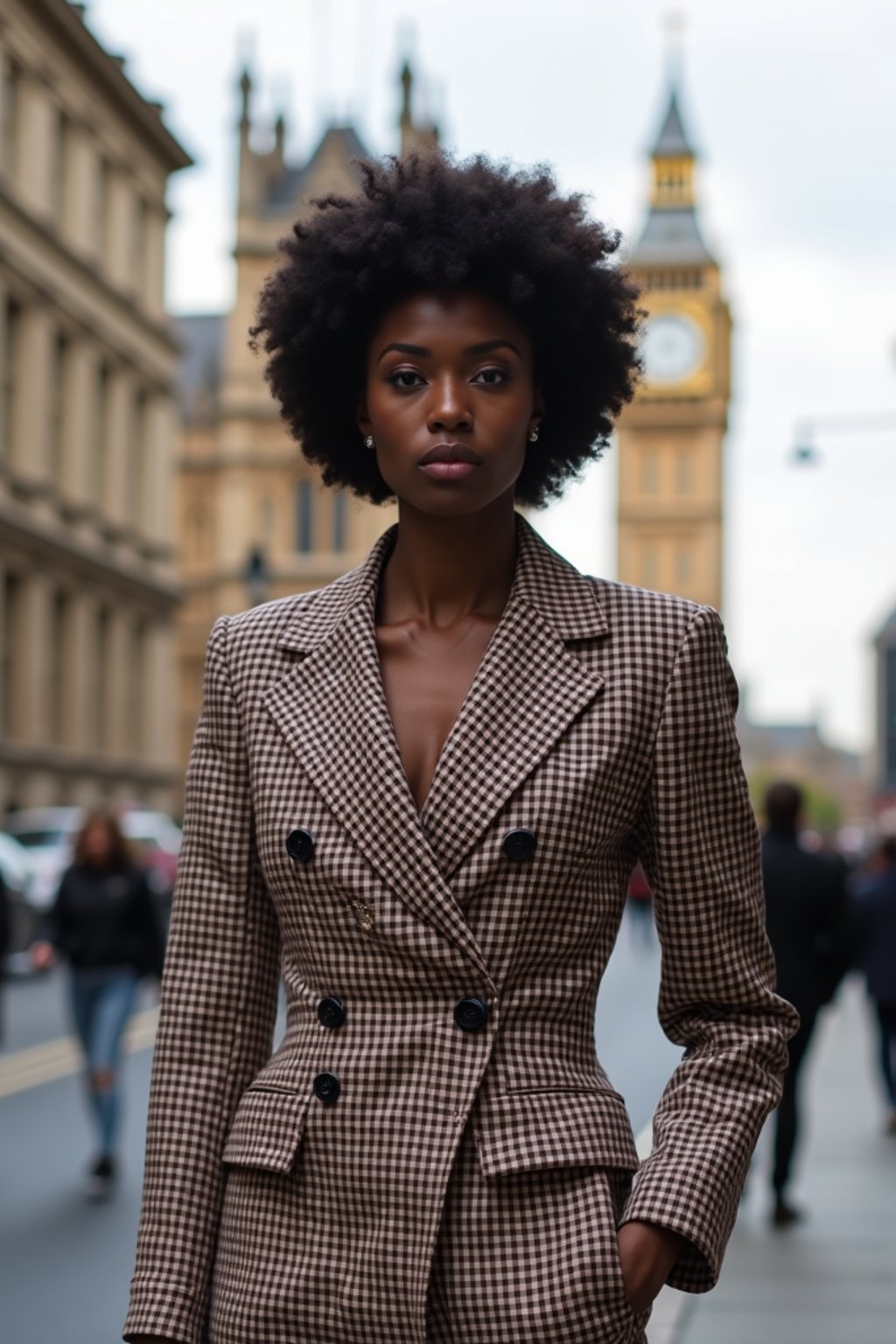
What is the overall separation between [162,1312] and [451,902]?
21.6 inches

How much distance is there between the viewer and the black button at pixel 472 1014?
8.28 feet

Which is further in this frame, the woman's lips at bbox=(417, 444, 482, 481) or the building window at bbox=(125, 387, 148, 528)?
the building window at bbox=(125, 387, 148, 528)

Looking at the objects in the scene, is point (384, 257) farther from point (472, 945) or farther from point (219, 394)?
point (219, 394)

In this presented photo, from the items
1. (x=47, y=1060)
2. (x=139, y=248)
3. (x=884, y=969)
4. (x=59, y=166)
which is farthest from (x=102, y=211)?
(x=884, y=969)

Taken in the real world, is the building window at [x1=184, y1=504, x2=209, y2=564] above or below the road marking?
above

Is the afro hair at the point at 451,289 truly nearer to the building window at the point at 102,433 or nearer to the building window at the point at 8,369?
the building window at the point at 8,369

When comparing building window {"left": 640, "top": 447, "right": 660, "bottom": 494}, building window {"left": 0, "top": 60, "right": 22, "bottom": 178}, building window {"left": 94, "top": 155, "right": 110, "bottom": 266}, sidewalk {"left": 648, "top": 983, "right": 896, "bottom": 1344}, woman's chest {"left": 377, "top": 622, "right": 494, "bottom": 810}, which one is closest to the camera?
woman's chest {"left": 377, "top": 622, "right": 494, "bottom": 810}

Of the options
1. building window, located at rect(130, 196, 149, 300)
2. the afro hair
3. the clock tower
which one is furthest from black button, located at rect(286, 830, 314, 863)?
the clock tower

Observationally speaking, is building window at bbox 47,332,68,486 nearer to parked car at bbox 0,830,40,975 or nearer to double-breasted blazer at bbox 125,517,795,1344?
parked car at bbox 0,830,40,975

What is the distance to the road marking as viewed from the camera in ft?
49.2

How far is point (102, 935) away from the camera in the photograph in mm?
11656

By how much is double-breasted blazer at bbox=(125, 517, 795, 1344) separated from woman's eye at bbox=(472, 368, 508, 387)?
0.88ft

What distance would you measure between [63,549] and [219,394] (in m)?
42.8

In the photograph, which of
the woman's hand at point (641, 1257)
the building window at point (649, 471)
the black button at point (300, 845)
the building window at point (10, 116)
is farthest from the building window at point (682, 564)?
the woman's hand at point (641, 1257)
